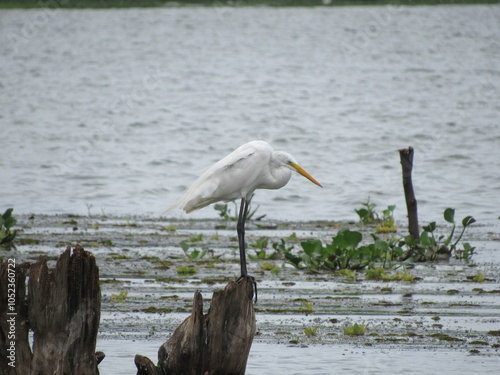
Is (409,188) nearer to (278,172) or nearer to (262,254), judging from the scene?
(262,254)

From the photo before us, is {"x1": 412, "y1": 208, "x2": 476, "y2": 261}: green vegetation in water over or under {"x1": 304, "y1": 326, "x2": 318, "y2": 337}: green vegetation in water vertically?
over

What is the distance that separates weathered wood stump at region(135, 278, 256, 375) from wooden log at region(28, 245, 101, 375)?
533 mm

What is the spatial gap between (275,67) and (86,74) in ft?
29.3

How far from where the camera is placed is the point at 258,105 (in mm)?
32125

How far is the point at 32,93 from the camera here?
3381 centimetres

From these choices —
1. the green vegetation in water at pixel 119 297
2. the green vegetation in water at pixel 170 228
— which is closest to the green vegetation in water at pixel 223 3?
the green vegetation in water at pixel 170 228

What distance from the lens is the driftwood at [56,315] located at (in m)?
5.51

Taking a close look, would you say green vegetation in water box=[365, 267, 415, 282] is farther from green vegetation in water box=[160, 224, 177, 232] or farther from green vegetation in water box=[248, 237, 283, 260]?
green vegetation in water box=[160, 224, 177, 232]

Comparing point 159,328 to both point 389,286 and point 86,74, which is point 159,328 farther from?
point 86,74

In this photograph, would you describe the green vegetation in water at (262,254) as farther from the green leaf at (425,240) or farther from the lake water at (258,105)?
the lake water at (258,105)

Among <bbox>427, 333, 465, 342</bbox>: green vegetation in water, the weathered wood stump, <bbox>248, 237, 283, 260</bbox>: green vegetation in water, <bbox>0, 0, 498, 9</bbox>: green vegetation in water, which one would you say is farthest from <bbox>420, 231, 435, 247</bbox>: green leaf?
<bbox>0, 0, 498, 9</bbox>: green vegetation in water

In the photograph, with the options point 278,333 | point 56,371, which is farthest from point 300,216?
point 56,371

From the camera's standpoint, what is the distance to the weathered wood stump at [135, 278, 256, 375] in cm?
605

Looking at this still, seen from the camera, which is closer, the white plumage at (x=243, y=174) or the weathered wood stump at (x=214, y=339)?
the weathered wood stump at (x=214, y=339)
